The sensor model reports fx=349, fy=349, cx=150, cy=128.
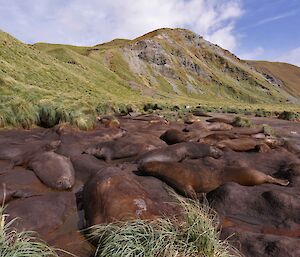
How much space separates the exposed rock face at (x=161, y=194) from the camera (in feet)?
22.0

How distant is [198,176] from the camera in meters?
9.18

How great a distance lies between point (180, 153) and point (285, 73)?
183135 millimetres

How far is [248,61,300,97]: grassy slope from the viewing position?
154312 millimetres

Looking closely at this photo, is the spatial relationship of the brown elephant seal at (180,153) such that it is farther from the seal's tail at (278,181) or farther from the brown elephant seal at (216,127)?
the brown elephant seal at (216,127)

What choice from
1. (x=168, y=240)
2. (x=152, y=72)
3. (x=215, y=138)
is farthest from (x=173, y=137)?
(x=152, y=72)

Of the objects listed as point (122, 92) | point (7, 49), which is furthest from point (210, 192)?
point (122, 92)

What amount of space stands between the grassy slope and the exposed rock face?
481 feet

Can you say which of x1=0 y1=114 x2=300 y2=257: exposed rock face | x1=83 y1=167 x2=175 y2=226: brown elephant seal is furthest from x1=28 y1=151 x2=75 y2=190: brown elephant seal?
x1=83 y1=167 x2=175 y2=226: brown elephant seal

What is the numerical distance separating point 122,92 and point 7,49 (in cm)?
2263

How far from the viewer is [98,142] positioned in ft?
44.9

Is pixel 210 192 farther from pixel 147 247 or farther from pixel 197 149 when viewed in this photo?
pixel 147 247

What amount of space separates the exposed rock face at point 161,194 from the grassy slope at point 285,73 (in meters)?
147

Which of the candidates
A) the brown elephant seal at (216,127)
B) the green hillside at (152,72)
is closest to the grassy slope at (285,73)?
the green hillside at (152,72)

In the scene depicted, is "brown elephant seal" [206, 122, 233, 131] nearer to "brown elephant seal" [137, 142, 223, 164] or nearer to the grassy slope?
"brown elephant seal" [137, 142, 223, 164]
